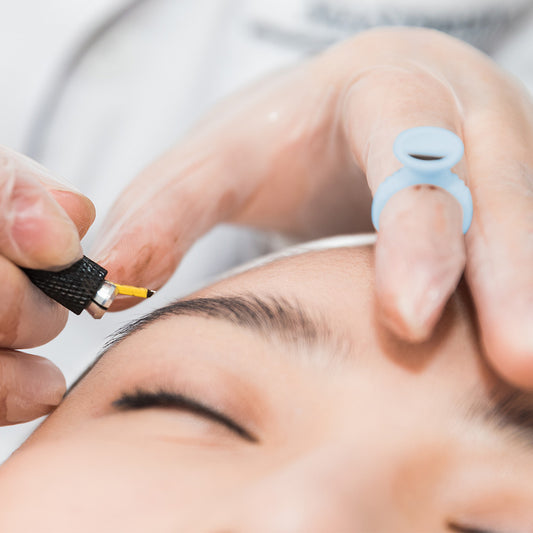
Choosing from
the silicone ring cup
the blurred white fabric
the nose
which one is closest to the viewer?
the nose

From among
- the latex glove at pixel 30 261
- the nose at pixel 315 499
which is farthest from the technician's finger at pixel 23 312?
the nose at pixel 315 499

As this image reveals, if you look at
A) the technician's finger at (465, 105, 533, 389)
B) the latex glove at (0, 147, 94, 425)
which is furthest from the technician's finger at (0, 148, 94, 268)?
the technician's finger at (465, 105, 533, 389)

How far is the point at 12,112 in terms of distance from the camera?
1.11m

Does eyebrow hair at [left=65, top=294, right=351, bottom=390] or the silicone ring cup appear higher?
the silicone ring cup

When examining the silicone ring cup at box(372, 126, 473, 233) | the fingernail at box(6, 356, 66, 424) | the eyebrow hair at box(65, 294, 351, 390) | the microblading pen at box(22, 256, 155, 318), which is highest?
the silicone ring cup at box(372, 126, 473, 233)

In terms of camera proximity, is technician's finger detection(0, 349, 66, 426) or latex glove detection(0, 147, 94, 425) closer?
latex glove detection(0, 147, 94, 425)

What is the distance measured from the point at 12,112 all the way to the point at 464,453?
0.91m

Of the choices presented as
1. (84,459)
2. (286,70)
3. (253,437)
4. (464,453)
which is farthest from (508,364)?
(286,70)

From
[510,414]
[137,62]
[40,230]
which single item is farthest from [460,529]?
[137,62]

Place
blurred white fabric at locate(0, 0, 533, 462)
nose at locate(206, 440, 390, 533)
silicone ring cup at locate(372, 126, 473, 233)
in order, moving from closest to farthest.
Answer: nose at locate(206, 440, 390, 533), silicone ring cup at locate(372, 126, 473, 233), blurred white fabric at locate(0, 0, 533, 462)

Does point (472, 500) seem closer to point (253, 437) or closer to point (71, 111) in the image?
point (253, 437)

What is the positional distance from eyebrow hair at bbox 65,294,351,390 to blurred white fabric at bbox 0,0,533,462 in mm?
409

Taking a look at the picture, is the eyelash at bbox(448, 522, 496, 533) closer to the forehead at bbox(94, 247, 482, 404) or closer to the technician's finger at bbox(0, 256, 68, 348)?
the forehead at bbox(94, 247, 482, 404)

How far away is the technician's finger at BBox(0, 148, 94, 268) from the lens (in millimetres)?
591
